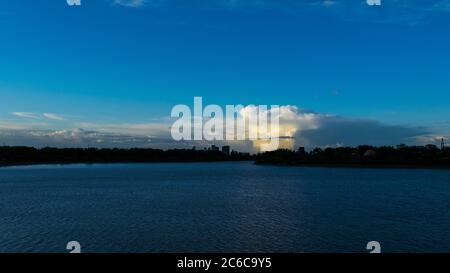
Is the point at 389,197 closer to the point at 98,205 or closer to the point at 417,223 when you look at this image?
the point at 417,223

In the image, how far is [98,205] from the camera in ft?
144

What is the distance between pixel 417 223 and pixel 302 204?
47.3ft

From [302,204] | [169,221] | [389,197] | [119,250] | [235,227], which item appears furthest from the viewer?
[389,197]

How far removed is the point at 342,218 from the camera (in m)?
33.1
